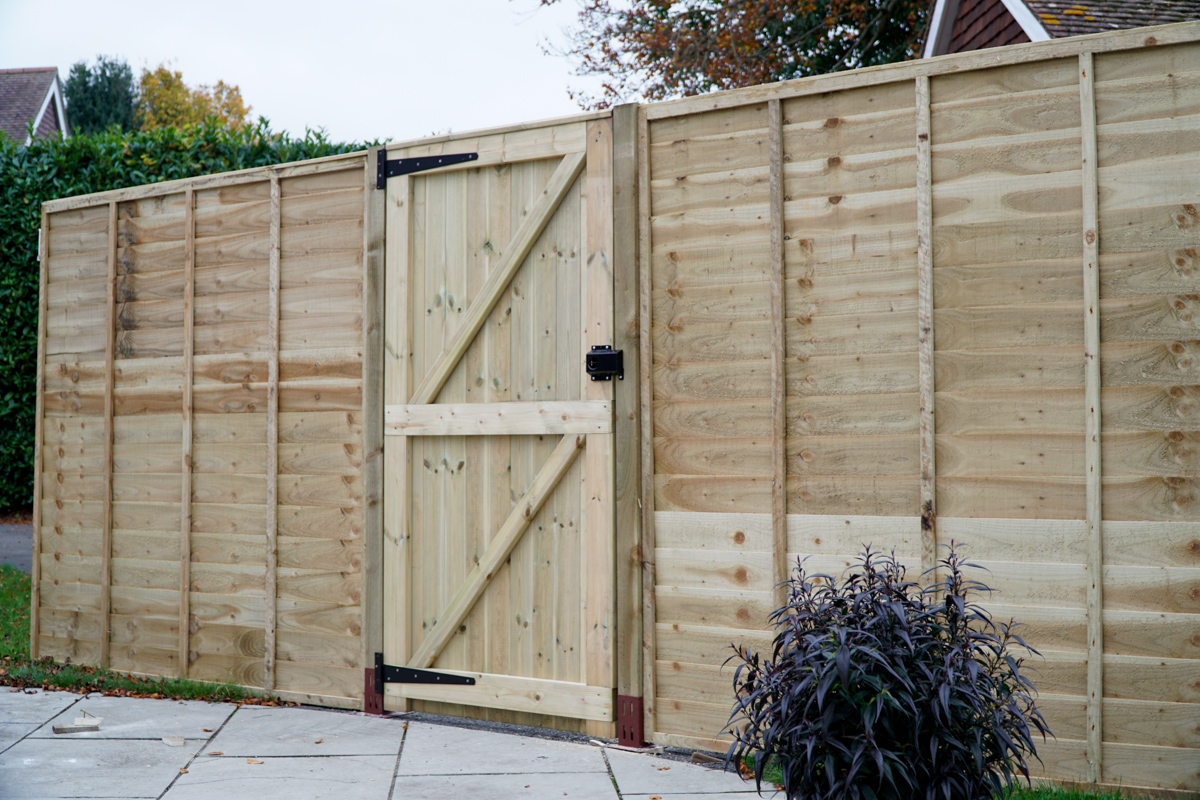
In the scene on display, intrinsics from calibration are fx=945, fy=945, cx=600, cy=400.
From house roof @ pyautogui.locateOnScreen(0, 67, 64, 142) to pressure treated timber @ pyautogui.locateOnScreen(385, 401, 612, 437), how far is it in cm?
1989

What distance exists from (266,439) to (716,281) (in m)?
2.39

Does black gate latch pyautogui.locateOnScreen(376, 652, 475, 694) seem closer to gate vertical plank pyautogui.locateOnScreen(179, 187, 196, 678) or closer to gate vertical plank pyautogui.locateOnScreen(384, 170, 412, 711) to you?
gate vertical plank pyautogui.locateOnScreen(384, 170, 412, 711)

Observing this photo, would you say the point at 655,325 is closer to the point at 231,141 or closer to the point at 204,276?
the point at 204,276

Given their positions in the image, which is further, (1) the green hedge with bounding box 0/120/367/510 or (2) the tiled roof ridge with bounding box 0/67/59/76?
(2) the tiled roof ridge with bounding box 0/67/59/76

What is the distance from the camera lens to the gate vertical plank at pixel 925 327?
3.28 meters

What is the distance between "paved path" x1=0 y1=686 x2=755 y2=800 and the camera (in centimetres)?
325

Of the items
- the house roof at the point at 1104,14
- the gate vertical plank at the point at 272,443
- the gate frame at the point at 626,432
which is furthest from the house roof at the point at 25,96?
the gate frame at the point at 626,432

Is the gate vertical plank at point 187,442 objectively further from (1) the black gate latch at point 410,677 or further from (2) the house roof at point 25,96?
(2) the house roof at point 25,96

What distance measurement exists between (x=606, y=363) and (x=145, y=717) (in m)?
2.65

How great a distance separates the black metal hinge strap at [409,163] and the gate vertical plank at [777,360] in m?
1.35

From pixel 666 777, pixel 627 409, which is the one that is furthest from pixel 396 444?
pixel 666 777

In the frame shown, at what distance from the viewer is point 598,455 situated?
3.87 metres

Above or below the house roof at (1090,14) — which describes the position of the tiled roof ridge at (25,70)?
above

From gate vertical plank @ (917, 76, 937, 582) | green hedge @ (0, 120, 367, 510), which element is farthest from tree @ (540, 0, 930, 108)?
gate vertical plank @ (917, 76, 937, 582)
